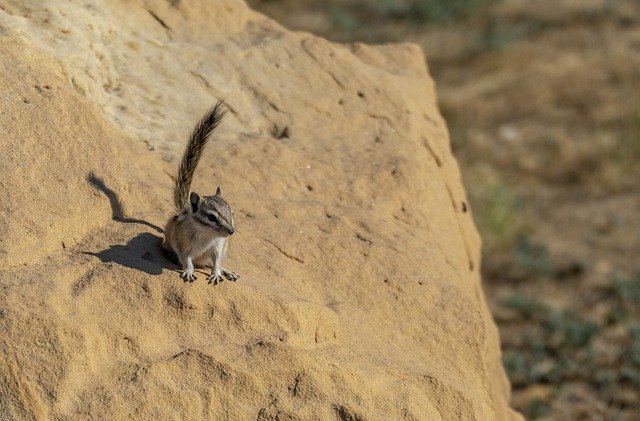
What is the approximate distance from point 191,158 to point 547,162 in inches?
466

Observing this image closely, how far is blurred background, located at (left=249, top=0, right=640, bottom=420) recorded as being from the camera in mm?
12438

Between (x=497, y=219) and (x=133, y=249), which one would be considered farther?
(x=497, y=219)

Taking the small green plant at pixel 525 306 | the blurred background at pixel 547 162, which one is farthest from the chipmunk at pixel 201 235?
the small green plant at pixel 525 306

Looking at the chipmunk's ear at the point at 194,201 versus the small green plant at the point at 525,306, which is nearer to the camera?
the chipmunk's ear at the point at 194,201

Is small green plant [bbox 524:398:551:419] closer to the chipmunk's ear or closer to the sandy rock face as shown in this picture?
the sandy rock face

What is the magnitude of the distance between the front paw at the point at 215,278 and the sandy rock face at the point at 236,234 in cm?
4

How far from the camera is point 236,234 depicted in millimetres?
5777

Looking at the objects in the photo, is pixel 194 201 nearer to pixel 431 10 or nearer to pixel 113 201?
pixel 113 201

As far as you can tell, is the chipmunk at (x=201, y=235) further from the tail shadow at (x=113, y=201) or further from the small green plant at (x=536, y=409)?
the small green plant at (x=536, y=409)

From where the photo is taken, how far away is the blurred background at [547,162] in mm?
12438

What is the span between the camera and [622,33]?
19656mm

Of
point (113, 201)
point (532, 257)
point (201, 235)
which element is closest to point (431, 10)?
point (532, 257)

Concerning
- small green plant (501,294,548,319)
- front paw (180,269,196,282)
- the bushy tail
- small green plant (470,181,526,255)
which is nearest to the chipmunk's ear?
the bushy tail

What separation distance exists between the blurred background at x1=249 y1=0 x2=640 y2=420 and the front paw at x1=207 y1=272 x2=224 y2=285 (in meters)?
7.09
